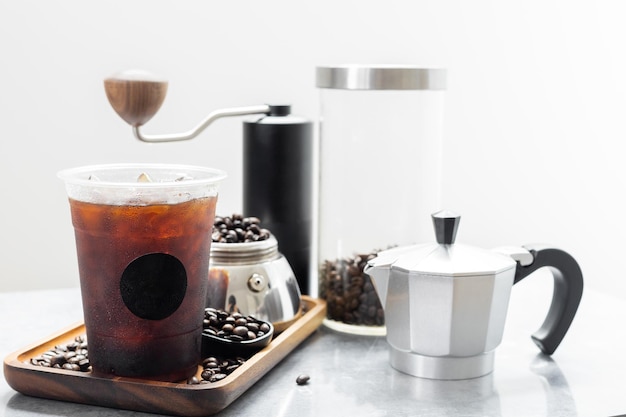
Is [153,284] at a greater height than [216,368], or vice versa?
[153,284]

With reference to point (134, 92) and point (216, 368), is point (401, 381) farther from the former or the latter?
point (134, 92)

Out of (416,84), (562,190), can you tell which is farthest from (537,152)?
(416,84)

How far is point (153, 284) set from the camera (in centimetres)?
85

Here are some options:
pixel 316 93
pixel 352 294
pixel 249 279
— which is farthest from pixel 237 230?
pixel 316 93

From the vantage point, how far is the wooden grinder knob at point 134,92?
0.89 meters

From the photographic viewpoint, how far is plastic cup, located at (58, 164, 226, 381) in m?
0.83

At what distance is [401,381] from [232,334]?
0.65 ft

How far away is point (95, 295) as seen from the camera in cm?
86

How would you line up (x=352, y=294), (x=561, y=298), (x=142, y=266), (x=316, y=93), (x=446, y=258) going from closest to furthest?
(x=142, y=266), (x=446, y=258), (x=561, y=298), (x=352, y=294), (x=316, y=93)

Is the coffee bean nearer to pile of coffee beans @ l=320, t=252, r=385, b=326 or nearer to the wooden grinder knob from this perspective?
pile of coffee beans @ l=320, t=252, r=385, b=326

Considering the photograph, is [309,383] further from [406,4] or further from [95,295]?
[406,4]

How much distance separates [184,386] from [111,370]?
9 centimetres

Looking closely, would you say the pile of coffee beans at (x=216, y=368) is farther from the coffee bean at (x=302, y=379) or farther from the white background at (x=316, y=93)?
the white background at (x=316, y=93)

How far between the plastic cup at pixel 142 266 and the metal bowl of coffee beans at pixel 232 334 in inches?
2.6
